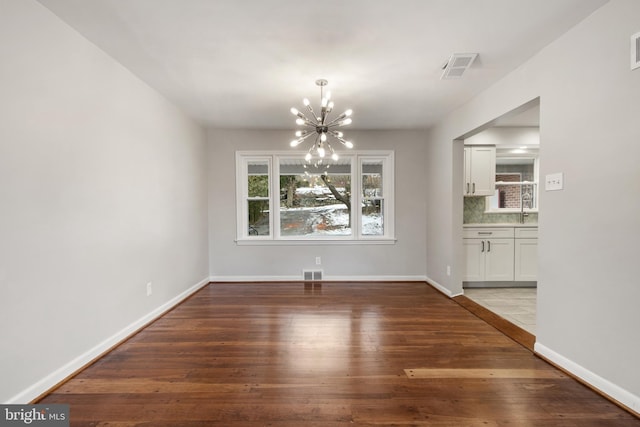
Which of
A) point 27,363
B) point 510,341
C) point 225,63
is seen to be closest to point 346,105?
point 225,63

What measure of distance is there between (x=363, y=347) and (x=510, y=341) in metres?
1.43

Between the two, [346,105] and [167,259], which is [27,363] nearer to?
[167,259]

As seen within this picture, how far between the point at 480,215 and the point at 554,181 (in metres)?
2.76

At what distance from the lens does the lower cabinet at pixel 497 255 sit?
454 cm

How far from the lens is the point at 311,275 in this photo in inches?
196

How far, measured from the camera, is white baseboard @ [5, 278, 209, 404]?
5.91 ft

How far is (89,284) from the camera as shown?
2.32 m

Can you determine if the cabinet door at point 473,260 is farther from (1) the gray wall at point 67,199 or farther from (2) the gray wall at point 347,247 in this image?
(1) the gray wall at point 67,199

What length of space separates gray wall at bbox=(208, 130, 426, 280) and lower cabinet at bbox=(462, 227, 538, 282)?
2.53ft

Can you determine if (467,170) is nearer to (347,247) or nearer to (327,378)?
(347,247)

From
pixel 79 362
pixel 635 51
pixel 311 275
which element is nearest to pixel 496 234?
pixel 311 275

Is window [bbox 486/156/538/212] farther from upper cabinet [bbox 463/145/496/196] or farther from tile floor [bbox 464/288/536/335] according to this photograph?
tile floor [bbox 464/288/536/335]

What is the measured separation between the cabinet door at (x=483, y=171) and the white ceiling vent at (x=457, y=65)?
213 centimetres

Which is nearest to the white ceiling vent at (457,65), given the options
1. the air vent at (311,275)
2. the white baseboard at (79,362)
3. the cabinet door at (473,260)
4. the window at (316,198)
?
the window at (316,198)
